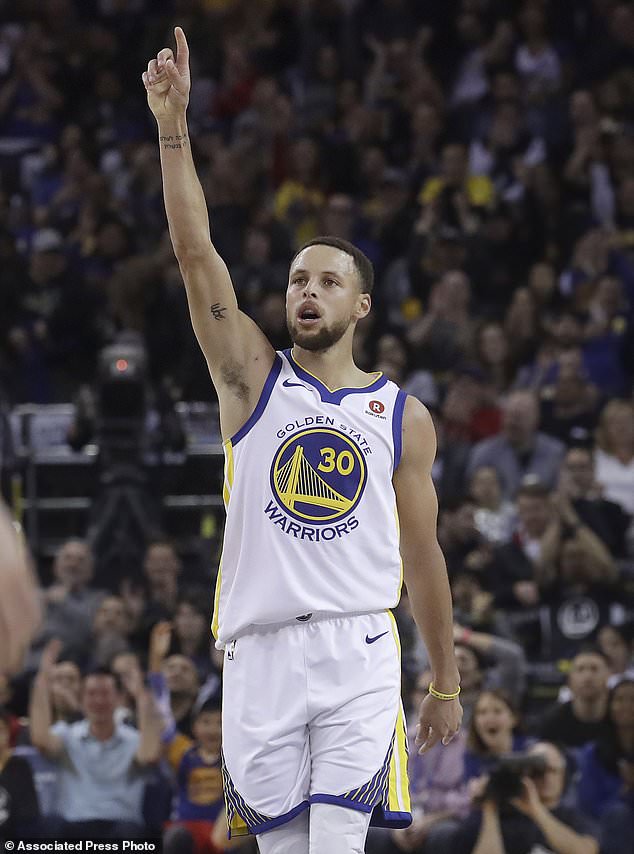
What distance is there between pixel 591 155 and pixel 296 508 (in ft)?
32.9

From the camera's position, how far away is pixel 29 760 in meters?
8.51

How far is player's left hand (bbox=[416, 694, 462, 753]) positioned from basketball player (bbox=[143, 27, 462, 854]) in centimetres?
36

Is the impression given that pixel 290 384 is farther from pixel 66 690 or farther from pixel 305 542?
pixel 66 690

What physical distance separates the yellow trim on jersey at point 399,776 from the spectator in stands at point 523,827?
3154mm

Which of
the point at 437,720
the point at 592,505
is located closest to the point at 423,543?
the point at 437,720

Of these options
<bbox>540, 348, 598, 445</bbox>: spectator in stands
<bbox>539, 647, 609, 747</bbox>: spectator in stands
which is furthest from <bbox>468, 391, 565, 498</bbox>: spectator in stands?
<bbox>539, 647, 609, 747</bbox>: spectator in stands

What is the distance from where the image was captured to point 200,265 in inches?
185

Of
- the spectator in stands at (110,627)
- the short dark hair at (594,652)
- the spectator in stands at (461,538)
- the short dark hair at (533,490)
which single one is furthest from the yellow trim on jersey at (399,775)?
the short dark hair at (533,490)

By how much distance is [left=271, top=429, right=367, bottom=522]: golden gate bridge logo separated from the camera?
15.2 ft

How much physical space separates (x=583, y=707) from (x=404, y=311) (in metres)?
5.24

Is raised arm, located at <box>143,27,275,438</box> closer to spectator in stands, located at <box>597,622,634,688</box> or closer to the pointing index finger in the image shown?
the pointing index finger

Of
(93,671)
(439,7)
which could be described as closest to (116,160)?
(439,7)

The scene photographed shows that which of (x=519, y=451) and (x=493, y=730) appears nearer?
(x=493, y=730)

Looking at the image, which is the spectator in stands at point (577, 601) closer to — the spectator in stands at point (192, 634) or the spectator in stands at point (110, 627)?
the spectator in stands at point (192, 634)
